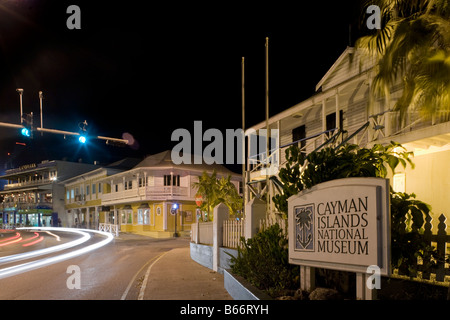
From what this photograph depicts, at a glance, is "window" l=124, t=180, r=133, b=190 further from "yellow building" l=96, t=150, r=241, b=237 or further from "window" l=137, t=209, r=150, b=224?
"window" l=137, t=209, r=150, b=224

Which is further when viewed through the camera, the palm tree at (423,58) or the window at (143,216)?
the window at (143,216)

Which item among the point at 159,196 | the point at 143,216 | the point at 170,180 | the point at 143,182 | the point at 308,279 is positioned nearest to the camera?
the point at 308,279

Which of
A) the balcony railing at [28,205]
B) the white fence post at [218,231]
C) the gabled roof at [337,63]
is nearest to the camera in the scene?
the white fence post at [218,231]

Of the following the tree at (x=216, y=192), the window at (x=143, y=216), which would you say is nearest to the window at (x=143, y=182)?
the window at (x=143, y=216)

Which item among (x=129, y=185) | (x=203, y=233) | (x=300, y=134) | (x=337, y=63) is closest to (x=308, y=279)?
(x=203, y=233)

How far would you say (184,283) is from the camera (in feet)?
34.0

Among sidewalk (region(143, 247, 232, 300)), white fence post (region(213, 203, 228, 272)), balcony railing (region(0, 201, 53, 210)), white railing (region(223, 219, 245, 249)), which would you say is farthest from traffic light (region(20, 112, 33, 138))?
balcony railing (region(0, 201, 53, 210))

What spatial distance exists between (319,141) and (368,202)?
38.9ft

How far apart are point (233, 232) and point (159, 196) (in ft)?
87.3

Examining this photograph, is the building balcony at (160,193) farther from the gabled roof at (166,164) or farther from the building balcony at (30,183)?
the building balcony at (30,183)

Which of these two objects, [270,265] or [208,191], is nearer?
[270,265]

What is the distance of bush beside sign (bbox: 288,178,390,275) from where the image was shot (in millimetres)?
5129

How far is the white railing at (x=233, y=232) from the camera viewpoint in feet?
36.2

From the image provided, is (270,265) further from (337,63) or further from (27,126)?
(27,126)
